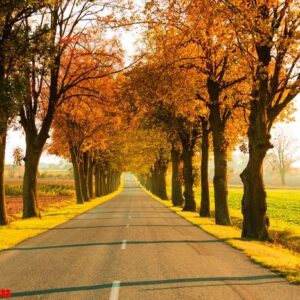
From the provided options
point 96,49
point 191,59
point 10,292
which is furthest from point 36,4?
point 96,49

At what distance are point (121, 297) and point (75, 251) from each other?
6319mm

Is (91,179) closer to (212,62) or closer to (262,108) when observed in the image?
(212,62)

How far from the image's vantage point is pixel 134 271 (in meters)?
10.6

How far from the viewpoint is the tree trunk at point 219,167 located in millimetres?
25938

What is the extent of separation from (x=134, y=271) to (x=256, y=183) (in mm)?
9725

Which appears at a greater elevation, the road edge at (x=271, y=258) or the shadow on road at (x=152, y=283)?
the shadow on road at (x=152, y=283)

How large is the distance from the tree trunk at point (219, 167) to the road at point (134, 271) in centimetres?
883

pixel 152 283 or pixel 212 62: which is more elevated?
pixel 212 62

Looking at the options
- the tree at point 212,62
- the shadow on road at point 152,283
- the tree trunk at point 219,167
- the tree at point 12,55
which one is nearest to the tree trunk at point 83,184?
the tree at point 212,62

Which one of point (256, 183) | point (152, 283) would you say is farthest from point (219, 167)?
point (152, 283)

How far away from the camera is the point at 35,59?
19.4m

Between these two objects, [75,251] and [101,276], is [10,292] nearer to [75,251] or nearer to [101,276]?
[101,276]

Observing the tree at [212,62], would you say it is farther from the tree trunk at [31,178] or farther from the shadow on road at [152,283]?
the tree trunk at [31,178]

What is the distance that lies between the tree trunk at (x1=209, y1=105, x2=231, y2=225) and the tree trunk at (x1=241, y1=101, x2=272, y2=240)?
6.56 meters
